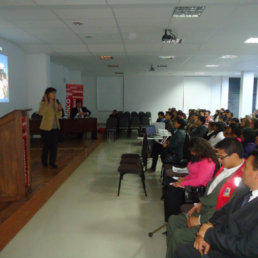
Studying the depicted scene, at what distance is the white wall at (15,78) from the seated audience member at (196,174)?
15.6 ft

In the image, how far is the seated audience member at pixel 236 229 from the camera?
1373 mm

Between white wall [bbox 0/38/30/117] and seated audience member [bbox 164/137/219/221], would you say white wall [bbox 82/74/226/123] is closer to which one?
white wall [bbox 0/38/30/117]

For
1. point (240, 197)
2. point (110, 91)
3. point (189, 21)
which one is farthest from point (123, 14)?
point (110, 91)

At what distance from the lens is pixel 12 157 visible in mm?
2875

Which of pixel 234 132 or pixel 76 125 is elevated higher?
pixel 234 132

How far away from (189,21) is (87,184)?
343 cm

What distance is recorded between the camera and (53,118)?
4.14 m

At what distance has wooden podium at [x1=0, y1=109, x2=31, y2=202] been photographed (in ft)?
9.25

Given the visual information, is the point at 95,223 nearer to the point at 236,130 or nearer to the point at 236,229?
the point at 236,229

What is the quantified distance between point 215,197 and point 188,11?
10.2 feet

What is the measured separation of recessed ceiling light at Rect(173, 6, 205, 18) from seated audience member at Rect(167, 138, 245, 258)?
2.57 meters

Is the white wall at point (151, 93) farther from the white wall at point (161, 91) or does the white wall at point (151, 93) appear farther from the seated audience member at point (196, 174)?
the seated audience member at point (196, 174)

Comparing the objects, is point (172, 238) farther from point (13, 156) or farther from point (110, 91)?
A: point (110, 91)

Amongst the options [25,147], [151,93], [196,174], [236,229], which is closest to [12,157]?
[25,147]
